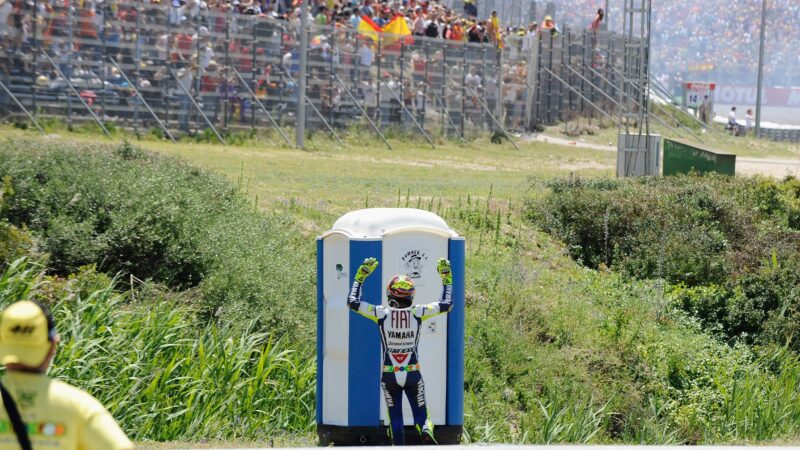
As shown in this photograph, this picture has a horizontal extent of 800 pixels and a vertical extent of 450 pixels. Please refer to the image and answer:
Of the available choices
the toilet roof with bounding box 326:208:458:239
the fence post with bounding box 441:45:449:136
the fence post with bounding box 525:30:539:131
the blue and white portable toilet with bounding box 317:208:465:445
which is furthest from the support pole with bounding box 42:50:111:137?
the toilet roof with bounding box 326:208:458:239

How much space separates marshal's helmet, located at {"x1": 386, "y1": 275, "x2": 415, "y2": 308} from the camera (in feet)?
31.6

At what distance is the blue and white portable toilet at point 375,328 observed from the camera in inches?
408

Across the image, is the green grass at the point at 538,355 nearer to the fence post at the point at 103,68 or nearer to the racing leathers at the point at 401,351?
the racing leathers at the point at 401,351

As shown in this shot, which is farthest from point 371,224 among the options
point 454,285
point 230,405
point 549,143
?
point 549,143

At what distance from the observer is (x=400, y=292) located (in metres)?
9.62

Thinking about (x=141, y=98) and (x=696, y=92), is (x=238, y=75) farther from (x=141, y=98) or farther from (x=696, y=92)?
(x=696, y=92)

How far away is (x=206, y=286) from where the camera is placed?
1491 cm

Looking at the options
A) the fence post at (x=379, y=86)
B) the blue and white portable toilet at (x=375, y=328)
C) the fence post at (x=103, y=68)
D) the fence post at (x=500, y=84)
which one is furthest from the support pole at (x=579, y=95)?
the blue and white portable toilet at (x=375, y=328)

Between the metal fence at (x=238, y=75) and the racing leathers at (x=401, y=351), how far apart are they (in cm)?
1871

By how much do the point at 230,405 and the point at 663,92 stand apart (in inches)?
1452

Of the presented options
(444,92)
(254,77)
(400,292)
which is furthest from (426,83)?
(400,292)

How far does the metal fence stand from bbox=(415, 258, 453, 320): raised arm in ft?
62.3

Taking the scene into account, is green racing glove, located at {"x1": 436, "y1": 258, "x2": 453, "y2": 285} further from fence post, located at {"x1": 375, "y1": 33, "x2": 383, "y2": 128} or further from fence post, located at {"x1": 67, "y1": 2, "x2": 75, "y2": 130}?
fence post, located at {"x1": 375, "y1": 33, "x2": 383, "y2": 128}

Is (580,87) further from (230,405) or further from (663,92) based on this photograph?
(230,405)
